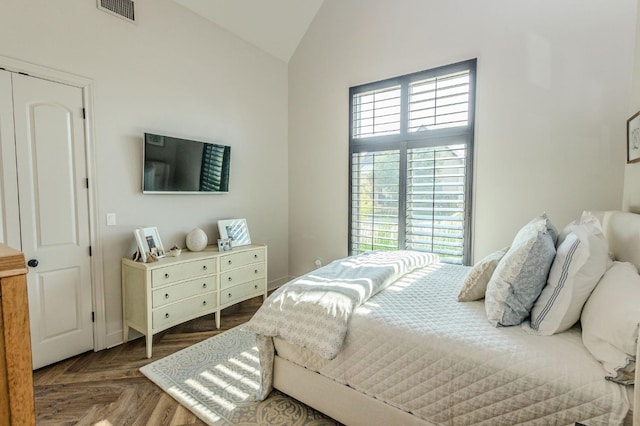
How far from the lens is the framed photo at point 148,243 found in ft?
8.93

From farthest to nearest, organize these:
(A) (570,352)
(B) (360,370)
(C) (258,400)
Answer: (C) (258,400)
(B) (360,370)
(A) (570,352)

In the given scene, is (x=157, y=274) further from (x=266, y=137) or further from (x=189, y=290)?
(x=266, y=137)

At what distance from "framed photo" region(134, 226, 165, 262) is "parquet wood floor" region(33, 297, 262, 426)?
799 millimetres

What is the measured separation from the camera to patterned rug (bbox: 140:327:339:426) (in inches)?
74.5

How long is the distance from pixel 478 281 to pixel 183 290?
93.9 inches

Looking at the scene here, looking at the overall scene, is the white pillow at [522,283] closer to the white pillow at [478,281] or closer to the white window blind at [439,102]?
the white pillow at [478,281]

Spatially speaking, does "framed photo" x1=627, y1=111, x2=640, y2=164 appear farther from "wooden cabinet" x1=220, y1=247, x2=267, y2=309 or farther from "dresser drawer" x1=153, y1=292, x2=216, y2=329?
"dresser drawer" x1=153, y1=292, x2=216, y2=329

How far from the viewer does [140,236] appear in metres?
2.76

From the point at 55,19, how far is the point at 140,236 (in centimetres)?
176

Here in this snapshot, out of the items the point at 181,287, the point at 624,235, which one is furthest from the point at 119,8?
the point at 624,235

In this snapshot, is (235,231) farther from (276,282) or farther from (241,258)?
(276,282)

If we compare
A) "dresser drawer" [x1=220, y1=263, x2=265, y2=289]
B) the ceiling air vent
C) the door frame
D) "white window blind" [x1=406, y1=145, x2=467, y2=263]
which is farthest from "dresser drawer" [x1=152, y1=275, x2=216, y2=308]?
the ceiling air vent

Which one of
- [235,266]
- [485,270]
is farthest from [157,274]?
[485,270]

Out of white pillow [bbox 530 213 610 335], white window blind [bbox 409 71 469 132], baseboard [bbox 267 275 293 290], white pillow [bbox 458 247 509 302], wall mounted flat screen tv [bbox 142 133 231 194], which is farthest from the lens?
baseboard [bbox 267 275 293 290]
